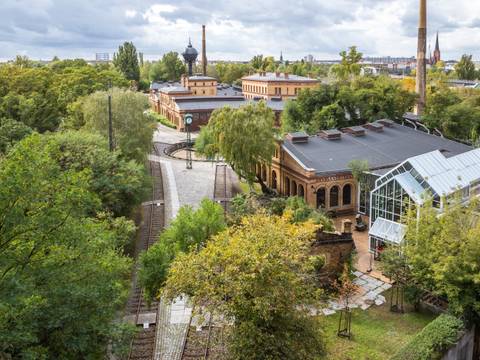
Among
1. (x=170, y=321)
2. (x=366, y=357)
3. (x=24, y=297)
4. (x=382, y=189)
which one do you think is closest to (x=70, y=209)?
(x=24, y=297)

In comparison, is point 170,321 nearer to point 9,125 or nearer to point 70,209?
point 70,209

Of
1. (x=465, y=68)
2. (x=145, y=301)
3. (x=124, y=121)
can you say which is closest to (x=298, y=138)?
(x=124, y=121)

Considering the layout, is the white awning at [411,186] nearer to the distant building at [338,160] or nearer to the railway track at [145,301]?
the distant building at [338,160]

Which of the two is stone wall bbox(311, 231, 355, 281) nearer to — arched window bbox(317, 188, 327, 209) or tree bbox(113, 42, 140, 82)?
arched window bbox(317, 188, 327, 209)

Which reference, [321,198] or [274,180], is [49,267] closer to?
[321,198]

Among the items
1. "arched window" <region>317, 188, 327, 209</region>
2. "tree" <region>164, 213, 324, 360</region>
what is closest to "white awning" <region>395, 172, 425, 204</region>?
"arched window" <region>317, 188, 327, 209</region>

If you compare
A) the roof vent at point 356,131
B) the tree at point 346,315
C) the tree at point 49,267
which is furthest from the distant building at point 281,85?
the tree at point 49,267
